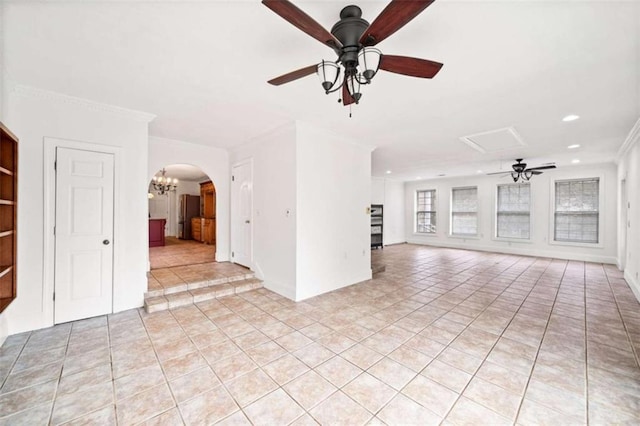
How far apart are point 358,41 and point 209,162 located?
4552 mm

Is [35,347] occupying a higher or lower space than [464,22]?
lower

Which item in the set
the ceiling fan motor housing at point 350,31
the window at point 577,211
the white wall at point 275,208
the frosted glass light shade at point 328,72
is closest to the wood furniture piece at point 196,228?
the white wall at point 275,208

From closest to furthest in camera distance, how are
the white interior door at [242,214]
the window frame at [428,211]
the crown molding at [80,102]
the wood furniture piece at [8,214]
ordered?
the wood furniture piece at [8,214]
the crown molding at [80,102]
the white interior door at [242,214]
the window frame at [428,211]

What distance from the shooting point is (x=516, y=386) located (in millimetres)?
2051

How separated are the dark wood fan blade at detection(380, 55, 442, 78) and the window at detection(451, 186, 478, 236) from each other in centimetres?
882

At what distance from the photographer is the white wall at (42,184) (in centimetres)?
286

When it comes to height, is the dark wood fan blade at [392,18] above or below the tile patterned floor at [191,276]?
above

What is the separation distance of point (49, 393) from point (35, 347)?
3.25ft

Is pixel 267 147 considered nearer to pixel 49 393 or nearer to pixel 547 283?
pixel 49 393

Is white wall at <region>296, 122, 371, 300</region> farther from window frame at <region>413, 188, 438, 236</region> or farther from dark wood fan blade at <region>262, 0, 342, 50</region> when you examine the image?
window frame at <region>413, 188, 438, 236</region>

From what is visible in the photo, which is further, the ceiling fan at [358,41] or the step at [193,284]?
the step at [193,284]

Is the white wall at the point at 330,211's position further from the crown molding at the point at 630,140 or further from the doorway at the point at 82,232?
the crown molding at the point at 630,140

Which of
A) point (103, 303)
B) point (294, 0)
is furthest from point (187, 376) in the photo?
point (294, 0)

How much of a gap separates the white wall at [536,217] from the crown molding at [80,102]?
9.48m
